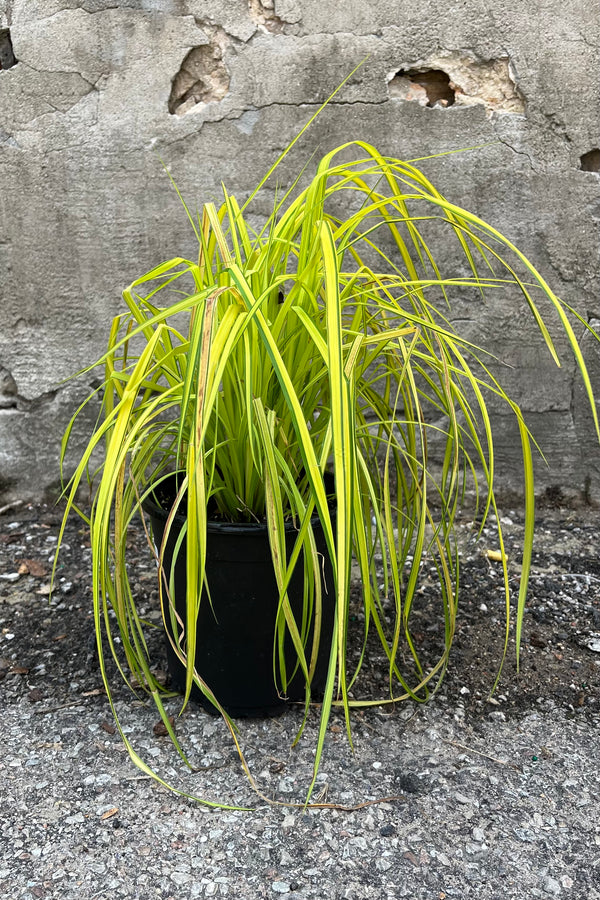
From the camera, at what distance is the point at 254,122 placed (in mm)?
1952

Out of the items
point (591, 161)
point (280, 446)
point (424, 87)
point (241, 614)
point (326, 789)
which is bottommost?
point (326, 789)

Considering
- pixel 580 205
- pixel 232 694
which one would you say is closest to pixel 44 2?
pixel 580 205

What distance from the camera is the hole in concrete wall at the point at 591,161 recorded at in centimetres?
197

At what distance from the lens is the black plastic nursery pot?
1255 mm

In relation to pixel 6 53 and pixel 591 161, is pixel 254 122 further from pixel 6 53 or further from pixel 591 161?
pixel 591 161

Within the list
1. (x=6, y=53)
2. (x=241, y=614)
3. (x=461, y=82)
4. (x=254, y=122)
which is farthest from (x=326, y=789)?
(x=6, y=53)

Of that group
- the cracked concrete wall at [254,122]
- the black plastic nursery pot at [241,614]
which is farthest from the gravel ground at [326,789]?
the cracked concrete wall at [254,122]

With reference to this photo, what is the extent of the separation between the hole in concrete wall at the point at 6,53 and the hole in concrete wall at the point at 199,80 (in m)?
0.41

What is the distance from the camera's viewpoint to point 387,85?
193cm

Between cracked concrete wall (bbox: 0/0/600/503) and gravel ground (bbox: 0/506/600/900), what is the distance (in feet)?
2.95

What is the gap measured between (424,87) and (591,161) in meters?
0.46

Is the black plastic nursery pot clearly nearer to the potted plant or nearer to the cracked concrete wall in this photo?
the potted plant

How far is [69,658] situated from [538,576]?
108 cm

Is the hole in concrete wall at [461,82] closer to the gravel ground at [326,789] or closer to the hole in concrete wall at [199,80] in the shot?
the hole in concrete wall at [199,80]
